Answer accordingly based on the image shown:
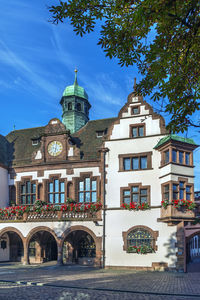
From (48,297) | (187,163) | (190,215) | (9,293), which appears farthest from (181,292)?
(187,163)

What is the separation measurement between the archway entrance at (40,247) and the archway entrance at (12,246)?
1147 mm

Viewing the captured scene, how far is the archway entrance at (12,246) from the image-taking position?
96.8 ft

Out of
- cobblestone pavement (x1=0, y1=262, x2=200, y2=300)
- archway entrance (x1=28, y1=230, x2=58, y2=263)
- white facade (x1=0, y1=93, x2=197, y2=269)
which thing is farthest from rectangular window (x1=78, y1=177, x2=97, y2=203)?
cobblestone pavement (x1=0, y1=262, x2=200, y2=300)

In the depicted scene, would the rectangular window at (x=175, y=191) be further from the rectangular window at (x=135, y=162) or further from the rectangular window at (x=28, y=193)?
the rectangular window at (x=28, y=193)

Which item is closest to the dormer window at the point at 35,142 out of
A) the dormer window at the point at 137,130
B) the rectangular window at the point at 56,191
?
the rectangular window at the point at 56,191

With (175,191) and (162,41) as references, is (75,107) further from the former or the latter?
(162,41)

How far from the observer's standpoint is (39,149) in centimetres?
3005

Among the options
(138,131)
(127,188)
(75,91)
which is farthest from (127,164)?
(75,91)

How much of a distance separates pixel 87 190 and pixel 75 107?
40.4ft

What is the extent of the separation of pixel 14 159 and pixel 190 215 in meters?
17.3

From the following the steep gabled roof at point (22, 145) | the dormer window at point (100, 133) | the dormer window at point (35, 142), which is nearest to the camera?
the dormer window at point (100, 133)

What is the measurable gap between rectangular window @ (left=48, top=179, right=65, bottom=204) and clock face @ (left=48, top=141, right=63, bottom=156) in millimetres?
2464

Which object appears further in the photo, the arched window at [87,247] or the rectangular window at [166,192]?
the arched window at [87,247]

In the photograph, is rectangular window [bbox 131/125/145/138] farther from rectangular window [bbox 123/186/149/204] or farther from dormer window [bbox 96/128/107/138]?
dormer window [bbox 96/128/107/138]
